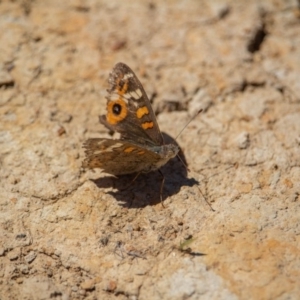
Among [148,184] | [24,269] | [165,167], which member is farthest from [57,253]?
[165,167]

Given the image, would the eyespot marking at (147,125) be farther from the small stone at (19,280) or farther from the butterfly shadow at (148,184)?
the small stone at (19,280)

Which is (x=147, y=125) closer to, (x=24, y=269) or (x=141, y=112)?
(x=141, y=112)

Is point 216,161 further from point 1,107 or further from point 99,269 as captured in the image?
point 1,107

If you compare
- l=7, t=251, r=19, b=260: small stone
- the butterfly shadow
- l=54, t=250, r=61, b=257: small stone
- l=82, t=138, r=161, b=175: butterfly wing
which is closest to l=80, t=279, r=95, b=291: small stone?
l=54, t=250, r=61, b=257: small stone

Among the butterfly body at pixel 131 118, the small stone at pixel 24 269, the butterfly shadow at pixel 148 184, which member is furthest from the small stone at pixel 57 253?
the butterfly body at pixel 131 118

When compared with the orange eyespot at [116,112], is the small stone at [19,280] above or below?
below

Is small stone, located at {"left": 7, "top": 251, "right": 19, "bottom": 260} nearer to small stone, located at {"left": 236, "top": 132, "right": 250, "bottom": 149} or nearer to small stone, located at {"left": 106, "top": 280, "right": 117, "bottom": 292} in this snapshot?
small stone, located at {"left": 106, "top": 280, "right": 117, "bottom": 292}

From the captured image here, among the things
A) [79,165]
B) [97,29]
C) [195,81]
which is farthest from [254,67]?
[79,165]
